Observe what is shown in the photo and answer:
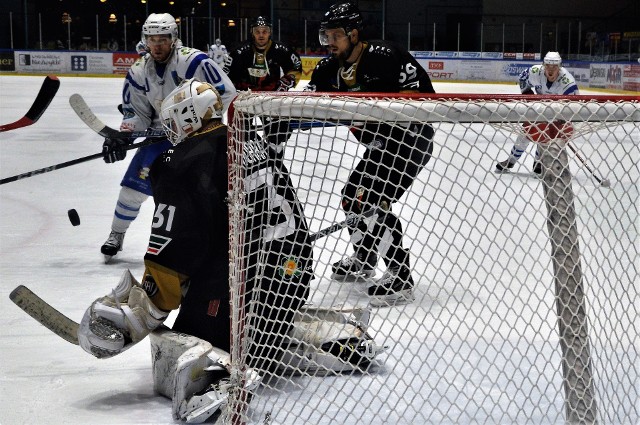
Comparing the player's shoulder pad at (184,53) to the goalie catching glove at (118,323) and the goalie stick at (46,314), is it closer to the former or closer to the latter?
the goalie stick at (46,314)

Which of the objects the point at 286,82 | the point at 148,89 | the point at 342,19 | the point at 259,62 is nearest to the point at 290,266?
the point at 342,19

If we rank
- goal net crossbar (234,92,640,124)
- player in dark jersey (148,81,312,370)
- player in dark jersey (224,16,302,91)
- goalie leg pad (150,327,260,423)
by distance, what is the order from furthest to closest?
player in dark jersey (224,16,302,91), player in dark jersey (148,81,312,370), goalie leg pad (150,327,260,423), goal net crossbar (234,92,640,124)

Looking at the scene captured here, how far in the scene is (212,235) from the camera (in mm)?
2383

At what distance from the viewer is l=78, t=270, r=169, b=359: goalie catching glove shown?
2.35 meters

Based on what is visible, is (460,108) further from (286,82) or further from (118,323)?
(286,82)

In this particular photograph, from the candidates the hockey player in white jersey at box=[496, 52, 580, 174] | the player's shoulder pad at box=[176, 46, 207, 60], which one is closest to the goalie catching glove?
the player's shoulder pad at box=[176, 46, 207, 60]

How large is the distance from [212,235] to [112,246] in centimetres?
186

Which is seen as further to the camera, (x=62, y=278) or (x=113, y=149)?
(x=113, y=149)

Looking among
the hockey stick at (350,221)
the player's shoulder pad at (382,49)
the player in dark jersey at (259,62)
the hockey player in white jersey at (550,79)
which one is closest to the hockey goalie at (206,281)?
the hockey stick at (350,221)

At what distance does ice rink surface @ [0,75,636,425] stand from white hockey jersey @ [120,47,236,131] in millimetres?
656

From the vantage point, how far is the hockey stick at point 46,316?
265 centimetres

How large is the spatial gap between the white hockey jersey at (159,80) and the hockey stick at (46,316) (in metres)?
1.60

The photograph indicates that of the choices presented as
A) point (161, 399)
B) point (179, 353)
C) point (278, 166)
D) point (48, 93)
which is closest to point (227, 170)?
point (278, 166)

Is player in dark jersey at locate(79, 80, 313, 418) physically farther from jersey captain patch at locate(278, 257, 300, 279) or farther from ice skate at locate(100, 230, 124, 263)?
ice skate at locate(100, 230, 124, 263)
